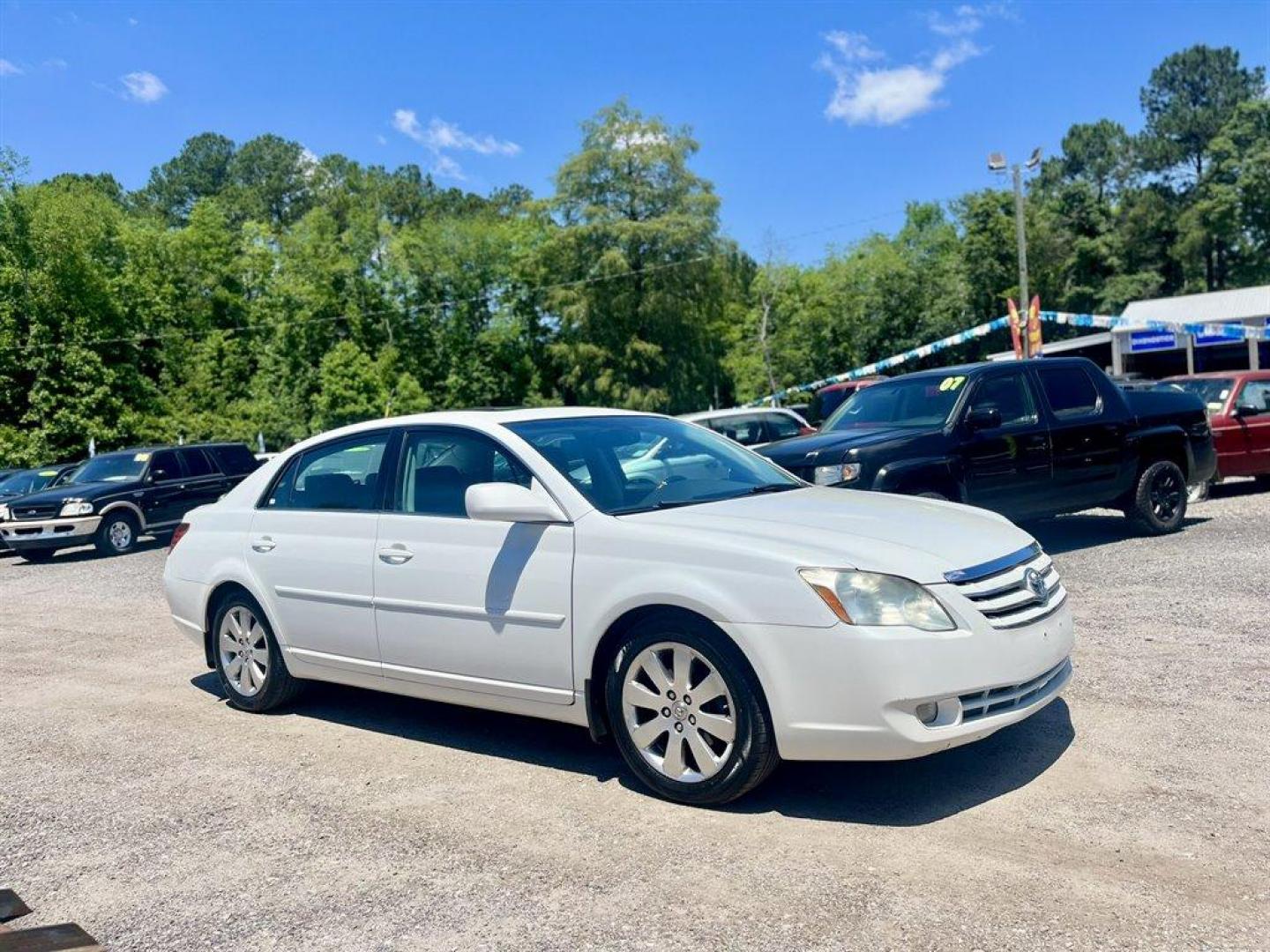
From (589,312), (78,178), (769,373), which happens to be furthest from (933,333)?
(78,178)

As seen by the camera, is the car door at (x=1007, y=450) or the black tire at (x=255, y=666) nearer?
the black tire at (x=255, y=666)

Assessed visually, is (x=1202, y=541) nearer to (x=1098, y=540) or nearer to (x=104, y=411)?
(x=1098, y=540)

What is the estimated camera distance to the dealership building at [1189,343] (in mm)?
35438

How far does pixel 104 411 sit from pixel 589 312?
860 inches

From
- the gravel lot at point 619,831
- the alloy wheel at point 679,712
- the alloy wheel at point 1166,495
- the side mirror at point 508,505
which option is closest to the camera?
the gravel lot at point 619,831

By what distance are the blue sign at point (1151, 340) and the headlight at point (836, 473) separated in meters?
31.6

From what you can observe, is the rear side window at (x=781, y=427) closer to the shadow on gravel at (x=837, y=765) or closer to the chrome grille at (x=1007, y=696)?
the shadow on gravel at (x=837, y=765)

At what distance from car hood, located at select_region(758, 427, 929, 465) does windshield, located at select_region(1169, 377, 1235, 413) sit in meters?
6.52

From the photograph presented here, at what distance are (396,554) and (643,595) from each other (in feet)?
5.13

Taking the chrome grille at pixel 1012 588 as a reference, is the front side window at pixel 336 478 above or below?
above

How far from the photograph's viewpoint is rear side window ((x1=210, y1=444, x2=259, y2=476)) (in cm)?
1931

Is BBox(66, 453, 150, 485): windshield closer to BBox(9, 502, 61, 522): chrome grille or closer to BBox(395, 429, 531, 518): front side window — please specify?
BBox(9, 502, 61, 522): chrome grille

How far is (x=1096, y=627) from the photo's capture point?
7137mm

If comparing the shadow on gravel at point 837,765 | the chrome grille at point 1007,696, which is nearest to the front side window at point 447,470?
the shadow on gravel at point 837,765
